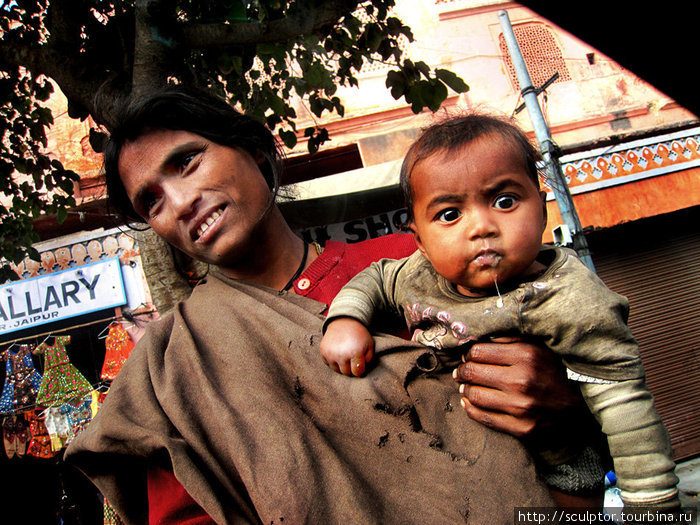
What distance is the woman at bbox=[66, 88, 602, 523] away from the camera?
1094 millimetres

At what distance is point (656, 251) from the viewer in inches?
317

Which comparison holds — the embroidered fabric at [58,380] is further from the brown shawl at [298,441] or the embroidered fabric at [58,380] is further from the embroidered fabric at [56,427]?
the brown shawl at [298,441]

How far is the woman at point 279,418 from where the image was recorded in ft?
3.59

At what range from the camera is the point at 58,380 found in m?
5.94

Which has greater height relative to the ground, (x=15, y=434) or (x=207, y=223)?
(x=15, y=434)

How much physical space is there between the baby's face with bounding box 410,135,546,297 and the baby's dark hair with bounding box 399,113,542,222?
0.02 m

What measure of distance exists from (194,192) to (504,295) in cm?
102

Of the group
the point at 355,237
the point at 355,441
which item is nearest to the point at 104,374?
the point at 355,237

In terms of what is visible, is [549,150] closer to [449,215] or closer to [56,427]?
[449,215]

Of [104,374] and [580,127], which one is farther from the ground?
[580,127]

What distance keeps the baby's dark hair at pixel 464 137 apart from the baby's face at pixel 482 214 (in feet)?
0.08

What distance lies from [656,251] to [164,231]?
8.95m

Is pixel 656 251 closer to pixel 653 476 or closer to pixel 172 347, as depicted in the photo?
pixel 653 476

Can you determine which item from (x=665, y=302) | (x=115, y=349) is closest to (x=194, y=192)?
(x=115, y=349)
